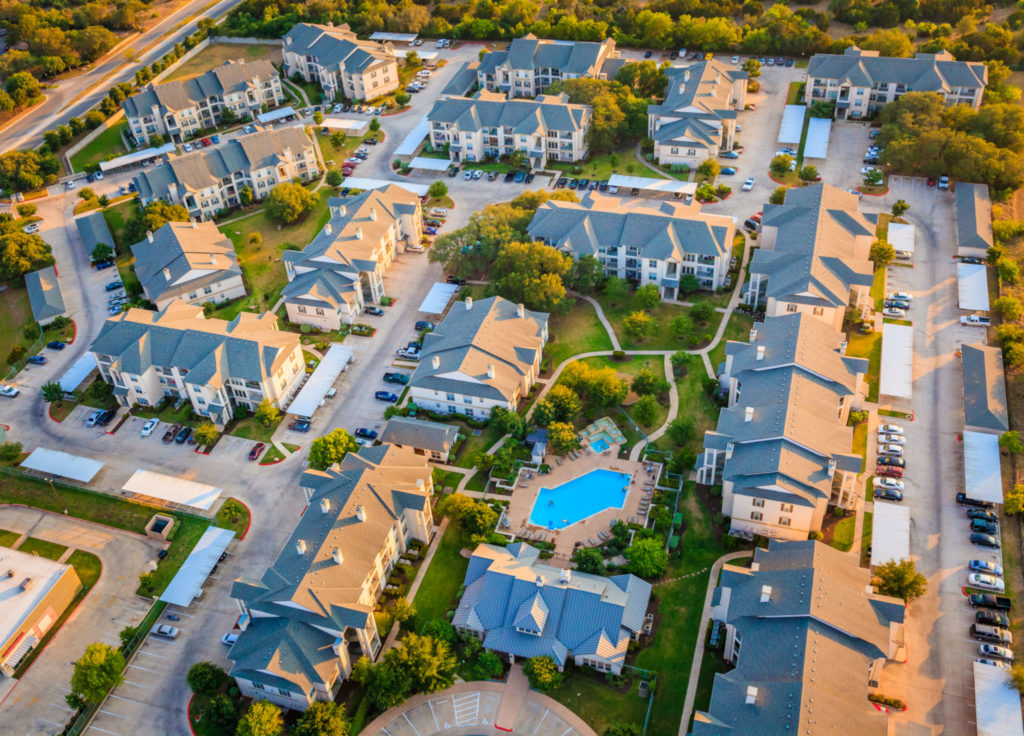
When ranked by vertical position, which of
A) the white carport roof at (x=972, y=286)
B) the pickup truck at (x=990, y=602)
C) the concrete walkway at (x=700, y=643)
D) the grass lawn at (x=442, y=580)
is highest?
the white carport roof at (x=972, y=286)

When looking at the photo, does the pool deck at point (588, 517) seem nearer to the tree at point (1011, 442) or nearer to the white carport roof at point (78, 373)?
the tree at point (1011, 442)

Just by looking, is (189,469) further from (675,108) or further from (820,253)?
(675,108)

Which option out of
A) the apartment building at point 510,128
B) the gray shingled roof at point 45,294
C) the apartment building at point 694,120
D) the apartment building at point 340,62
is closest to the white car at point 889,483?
the apartment building at point 694,120

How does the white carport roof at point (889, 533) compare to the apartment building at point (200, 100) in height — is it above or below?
below

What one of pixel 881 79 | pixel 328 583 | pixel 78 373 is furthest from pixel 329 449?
pixel 881 79

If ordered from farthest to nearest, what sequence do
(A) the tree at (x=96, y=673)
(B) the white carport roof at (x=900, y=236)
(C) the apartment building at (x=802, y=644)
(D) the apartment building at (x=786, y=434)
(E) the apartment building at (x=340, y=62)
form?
1. (E) the apartment building at (x=340, y=62)
2. (B) the white carport roof at (x=900, y=236)
3. (D) the apartment building at (x=786, y=434)
4. (A) the tree at (x=96, y=673)
5. (C) the apartment building at (x=802, y=644)

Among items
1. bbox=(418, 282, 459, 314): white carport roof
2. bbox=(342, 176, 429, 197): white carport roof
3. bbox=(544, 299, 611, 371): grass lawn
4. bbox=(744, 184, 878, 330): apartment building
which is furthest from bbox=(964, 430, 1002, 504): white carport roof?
bbox=(342, 176, 429, 197): white carport roof

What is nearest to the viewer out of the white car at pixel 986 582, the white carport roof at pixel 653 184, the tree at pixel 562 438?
the white car at pixel 986 582
